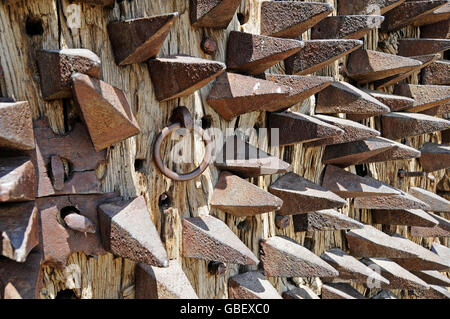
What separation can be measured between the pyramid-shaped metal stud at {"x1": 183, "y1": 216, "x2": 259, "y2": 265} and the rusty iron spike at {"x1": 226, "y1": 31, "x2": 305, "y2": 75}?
52cm

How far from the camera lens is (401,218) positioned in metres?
2.16

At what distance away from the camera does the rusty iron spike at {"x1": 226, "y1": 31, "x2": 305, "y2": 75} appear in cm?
148

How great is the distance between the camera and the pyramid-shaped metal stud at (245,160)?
4.90 feet

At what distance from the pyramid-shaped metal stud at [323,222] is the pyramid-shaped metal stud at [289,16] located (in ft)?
2.19

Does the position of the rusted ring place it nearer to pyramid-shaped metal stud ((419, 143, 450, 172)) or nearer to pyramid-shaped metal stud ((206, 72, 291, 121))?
pyramid-shaped metal stud ((206, 72, 291, 121))

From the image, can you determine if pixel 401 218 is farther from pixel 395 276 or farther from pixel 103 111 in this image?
pixel 103 111

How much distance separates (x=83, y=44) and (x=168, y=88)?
25 centimetres

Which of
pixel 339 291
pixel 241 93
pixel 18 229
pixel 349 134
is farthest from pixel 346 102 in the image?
pixel 18 229

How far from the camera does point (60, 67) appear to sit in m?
1.07

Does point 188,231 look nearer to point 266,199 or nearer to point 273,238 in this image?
point 266,199

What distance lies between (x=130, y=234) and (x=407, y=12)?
5.57 ft

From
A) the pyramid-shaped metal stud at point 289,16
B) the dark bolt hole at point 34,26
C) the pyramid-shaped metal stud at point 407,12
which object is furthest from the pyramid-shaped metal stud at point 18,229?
the pyramid-shaped metal stud at point 407,12

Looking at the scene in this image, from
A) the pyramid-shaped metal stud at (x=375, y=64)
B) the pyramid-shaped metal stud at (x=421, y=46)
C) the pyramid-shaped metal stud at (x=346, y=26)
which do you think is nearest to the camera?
the pyramid-shaped metal stud at (x=346, y=26)

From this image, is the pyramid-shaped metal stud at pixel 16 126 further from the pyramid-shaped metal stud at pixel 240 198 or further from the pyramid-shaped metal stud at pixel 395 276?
the pyramid-shaped metal stud at pixel 395 276
